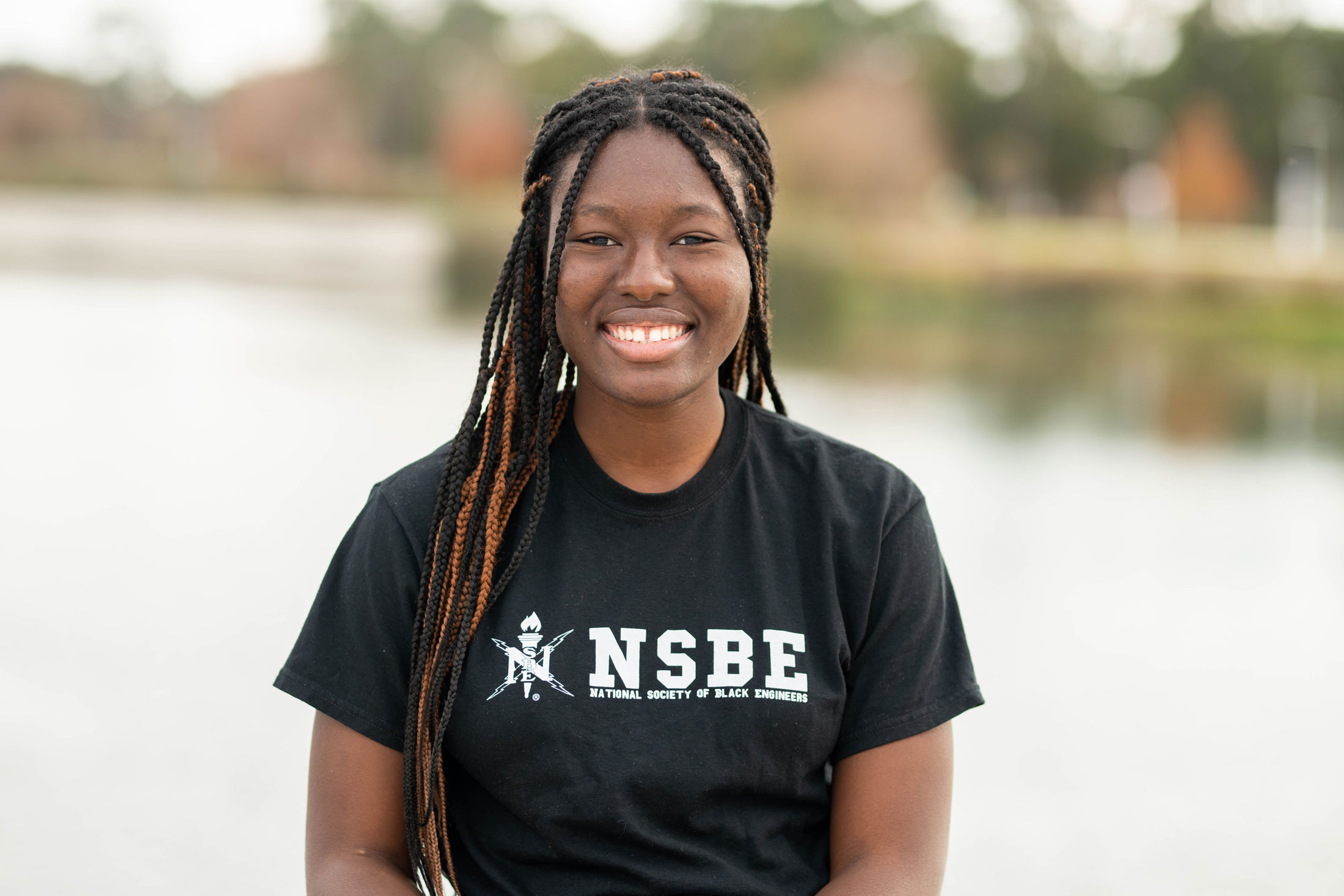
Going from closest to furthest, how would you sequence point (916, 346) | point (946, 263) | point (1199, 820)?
1. point (1199, 820)
2. point (916, 346)
3. point (946, 263)

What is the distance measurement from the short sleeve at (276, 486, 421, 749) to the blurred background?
2.90ft

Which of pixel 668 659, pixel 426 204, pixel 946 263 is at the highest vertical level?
pixel 426 204

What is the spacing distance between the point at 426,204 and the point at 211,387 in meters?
26.2

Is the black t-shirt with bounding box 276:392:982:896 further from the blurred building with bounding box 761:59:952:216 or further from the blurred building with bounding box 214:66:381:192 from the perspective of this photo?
the blurred building with bounding box 214:66:381:192

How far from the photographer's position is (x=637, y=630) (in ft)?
5.60

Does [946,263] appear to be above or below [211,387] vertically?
above

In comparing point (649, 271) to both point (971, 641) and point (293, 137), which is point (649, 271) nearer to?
point (971, 641)

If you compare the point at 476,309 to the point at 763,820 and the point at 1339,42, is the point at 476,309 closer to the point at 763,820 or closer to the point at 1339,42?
the point at 763,820

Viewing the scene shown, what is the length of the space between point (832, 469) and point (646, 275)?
364 millimetres

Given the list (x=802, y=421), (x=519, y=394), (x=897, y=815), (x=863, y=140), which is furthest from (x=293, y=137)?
(x=897, y=815)

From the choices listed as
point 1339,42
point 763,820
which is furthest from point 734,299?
point 1339,42

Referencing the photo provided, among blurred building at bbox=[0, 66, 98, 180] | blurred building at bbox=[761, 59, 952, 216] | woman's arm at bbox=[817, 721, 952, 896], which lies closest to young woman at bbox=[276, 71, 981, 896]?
woman's arm at bbox=[817, 721, 952, 896]

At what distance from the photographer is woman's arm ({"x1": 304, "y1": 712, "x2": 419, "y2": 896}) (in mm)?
1714

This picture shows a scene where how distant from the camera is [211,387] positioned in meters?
11.5
